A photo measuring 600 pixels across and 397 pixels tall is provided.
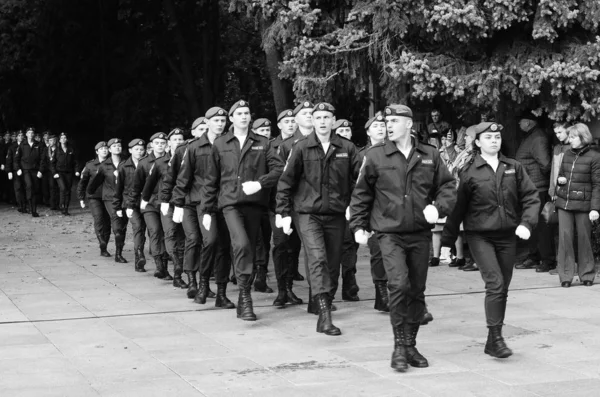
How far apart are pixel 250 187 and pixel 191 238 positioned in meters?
1.99

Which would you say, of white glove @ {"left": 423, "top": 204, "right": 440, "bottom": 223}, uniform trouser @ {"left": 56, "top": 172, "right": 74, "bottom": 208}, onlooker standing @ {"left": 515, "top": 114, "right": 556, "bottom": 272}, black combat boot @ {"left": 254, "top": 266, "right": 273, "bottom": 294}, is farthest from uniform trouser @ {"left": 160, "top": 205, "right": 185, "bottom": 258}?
uniform trouser @ {"left": 56, "top": 172, "right": 74, "bottom": 208}

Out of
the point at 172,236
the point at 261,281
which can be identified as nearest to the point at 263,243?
the point at 261,281

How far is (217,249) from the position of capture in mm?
12109

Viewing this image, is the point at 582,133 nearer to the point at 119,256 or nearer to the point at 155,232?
the point at 155,232

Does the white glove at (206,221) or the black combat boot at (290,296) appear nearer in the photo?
the white glove at (206,221)

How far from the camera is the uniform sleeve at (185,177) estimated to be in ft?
40.3

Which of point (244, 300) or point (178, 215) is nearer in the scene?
point (244, 300)

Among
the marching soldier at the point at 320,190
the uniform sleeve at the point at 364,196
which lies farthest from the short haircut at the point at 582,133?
the uniform sleeve at the point at 364,196

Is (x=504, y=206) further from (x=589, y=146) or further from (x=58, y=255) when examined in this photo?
(x=58, y=255)

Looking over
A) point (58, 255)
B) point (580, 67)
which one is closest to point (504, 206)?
point (580, 67)

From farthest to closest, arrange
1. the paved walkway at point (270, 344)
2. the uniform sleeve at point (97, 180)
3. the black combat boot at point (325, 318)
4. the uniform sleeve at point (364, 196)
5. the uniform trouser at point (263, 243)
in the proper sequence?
the uniform sleeve at point (97, 180), the uniform trouser at point (263, 243), the black combat boot at point (325, 318), the uniform sleeve at point (364, 196), the paved walkway at point (270, 344)

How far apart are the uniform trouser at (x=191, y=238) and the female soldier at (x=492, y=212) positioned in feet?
14.0

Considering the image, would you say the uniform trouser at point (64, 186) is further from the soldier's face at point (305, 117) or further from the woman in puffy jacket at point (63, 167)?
the soldier's face at point (305, 117)

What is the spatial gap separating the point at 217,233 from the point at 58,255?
21.2 feet
